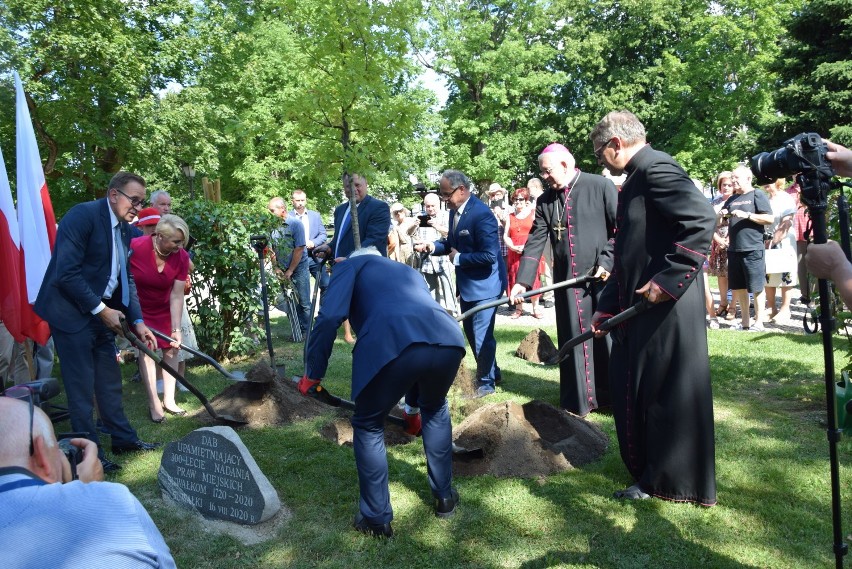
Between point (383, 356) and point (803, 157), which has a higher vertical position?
point (803, 157)

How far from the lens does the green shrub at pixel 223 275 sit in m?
8.56

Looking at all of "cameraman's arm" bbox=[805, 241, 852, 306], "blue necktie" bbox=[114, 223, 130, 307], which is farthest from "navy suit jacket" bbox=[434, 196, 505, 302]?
"cameraman's arm" bbox=[805, 241, 852, 306]

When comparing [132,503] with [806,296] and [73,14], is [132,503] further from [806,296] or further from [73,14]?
[73,14]

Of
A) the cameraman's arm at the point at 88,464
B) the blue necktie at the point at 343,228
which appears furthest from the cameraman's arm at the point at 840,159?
the blue necktie at the point at 343,228

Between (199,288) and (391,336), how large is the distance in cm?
567

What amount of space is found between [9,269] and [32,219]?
0.52 m

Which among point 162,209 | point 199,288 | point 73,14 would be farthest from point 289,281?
point 73,14

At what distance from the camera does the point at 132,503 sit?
1.75 metres

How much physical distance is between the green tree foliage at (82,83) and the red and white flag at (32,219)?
46.3 ft

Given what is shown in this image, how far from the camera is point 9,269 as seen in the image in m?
6.10

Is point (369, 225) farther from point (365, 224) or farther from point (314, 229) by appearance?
point (314, 229)

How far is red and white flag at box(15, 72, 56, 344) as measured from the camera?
6.17 metres

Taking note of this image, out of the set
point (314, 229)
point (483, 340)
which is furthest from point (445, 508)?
point (314, 229)

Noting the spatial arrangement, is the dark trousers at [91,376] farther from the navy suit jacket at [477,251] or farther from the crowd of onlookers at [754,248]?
the crowd of onlookers at [754,248]
